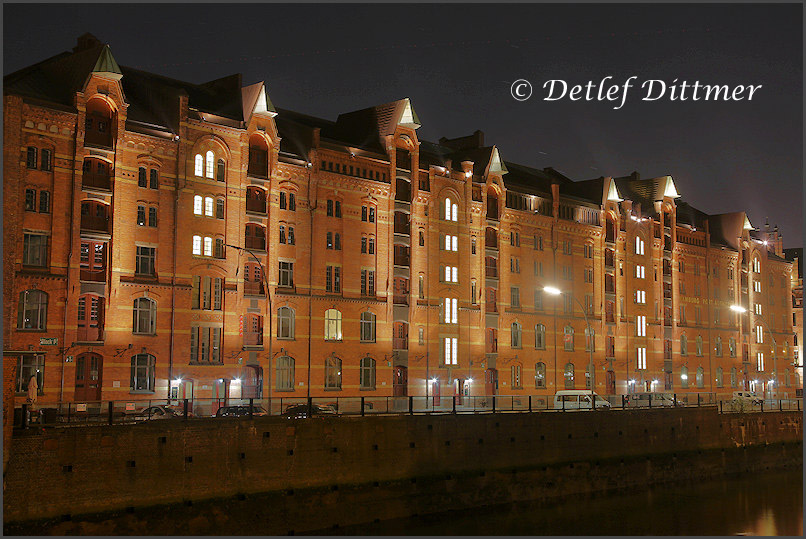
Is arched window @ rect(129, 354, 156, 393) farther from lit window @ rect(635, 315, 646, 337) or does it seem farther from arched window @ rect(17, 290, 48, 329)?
lit window @ rect(635, 315, 646, 337)

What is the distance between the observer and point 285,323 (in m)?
61.7

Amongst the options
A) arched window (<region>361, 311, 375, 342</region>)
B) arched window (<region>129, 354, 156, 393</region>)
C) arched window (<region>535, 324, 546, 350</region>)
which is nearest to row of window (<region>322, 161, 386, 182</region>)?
arched window (<region>361, 311, 375, 342</region>)

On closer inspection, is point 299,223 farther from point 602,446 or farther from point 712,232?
point 712,232

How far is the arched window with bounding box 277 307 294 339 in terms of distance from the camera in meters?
61.2

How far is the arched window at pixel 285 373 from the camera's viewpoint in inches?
2393

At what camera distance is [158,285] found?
182 ft

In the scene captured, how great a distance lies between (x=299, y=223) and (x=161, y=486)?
97.8 feet

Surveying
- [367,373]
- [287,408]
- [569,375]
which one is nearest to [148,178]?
[287,408]

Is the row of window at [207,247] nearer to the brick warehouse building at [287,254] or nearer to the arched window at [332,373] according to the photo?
the brick warehouse building at [287,254]

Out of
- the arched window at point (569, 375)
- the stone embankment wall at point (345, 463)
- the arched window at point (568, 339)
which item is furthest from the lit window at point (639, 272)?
the stone embankment wall at point (345, 463)

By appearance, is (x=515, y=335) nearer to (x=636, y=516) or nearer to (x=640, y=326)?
(x=640, y=326)

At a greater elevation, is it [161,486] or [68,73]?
[68,73]

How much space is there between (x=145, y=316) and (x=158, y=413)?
16049mm

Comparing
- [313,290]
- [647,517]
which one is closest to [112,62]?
[313,290]
